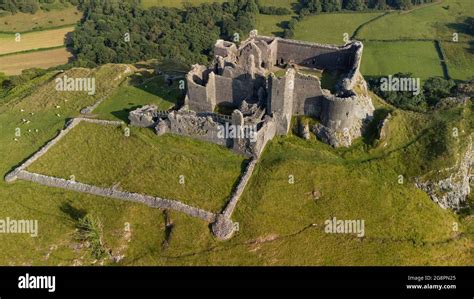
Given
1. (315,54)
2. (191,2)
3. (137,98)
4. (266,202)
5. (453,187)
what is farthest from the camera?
(191,2)

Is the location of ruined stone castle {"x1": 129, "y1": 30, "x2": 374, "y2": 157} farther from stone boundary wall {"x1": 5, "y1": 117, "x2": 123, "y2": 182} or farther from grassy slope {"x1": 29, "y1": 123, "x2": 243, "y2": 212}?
stone boundary wall {"x1": 5, "y1": 117, "x2": 123, "y2": 182}

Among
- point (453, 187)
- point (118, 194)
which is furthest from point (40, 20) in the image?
point (453, 187)

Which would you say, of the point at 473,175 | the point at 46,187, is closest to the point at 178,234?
the point at 46,187

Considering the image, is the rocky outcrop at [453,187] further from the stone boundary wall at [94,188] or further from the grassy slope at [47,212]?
the grassy slope at [47,212]

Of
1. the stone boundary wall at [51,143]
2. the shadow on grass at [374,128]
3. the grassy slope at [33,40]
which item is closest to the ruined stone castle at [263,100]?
the shadow on grass at [374,128]

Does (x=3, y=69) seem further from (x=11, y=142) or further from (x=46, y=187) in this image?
(x=46, y=187)

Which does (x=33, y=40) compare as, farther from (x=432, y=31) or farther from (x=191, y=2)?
(x=432, y=31)

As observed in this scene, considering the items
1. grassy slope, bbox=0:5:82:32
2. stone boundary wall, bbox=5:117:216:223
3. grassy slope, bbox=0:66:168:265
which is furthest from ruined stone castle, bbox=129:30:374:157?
grassy slope, bbox=0:5:82:32
